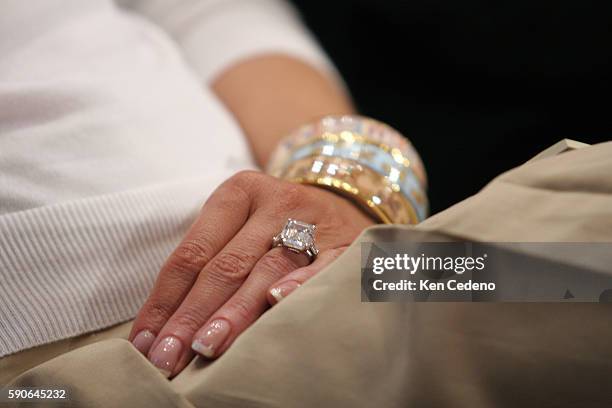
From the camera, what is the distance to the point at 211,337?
1.24 ft

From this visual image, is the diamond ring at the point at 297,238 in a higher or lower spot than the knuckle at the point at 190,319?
higher

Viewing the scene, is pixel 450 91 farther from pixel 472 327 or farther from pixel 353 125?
pixel 472 327

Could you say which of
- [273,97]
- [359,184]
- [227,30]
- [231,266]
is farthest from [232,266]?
[227,30]

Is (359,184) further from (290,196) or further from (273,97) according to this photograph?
(273,97)

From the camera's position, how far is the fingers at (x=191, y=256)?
0.42 m

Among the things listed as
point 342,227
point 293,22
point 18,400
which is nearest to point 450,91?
point 293,22

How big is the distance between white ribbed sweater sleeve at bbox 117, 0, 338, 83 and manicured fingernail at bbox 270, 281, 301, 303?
49 cm

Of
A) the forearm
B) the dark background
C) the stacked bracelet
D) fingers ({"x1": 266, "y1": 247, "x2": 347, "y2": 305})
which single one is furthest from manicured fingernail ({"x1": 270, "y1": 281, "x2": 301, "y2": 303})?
the dark background

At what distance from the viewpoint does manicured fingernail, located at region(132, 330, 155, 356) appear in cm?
40

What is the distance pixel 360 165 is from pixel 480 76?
16.4 inches

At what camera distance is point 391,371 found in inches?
13.7

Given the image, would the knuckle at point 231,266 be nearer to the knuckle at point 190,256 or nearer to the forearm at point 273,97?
the knuckle at point 190,256

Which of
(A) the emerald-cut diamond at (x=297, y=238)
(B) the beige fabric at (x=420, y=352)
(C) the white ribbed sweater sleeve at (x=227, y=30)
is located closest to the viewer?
(B) the beige fabric at (x=420, y=352)

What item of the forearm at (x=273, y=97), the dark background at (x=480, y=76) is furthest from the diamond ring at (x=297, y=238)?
the dark background at (x=480, y=76)
